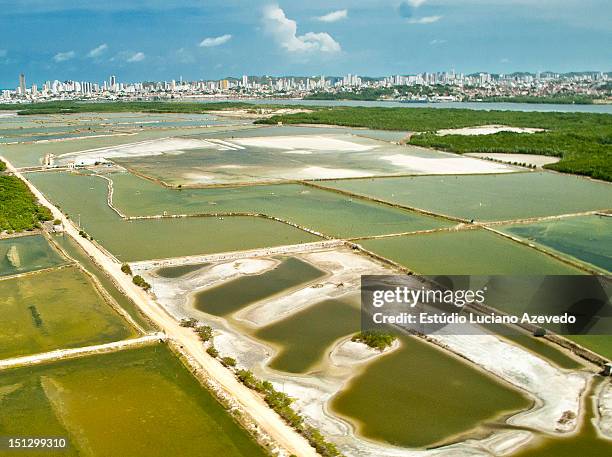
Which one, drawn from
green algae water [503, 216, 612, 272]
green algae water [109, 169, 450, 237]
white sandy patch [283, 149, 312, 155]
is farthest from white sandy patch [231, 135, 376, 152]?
green algae water [503, 216, 612, 272]

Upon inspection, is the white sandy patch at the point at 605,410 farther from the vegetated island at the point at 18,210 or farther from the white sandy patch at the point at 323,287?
the vegetated island at the point at 18,210

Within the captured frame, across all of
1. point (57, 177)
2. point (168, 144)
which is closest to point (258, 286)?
point (57, 177)

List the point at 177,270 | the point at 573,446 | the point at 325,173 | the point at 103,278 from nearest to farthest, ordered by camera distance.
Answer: the point at 573,446
the point at 103,278
the point at 177,270
the point at 325,173

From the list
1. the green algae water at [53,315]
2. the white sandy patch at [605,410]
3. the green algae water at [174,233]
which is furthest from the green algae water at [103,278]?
the white sandy patch at [605,410]

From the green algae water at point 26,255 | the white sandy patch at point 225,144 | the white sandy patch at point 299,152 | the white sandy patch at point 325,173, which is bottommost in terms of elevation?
the green algae water at point 26,255

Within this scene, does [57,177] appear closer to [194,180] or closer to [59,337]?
[194,180]

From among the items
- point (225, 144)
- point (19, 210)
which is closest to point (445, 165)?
point (225, 144)

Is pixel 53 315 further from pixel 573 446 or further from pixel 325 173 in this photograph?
pixel 325 173

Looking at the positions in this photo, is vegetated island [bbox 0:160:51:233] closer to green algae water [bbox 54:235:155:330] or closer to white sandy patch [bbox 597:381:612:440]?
green algae water [bbox 54:235:155:330]
